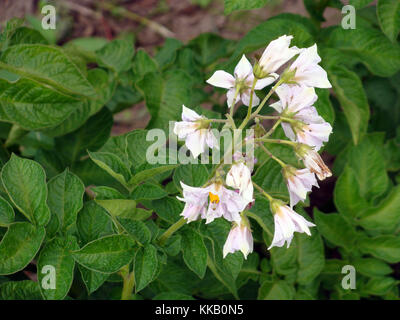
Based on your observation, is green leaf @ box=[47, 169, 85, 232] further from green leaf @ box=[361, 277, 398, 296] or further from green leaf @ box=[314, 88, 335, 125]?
green leaf @ box=[361, 277, 398, 296]

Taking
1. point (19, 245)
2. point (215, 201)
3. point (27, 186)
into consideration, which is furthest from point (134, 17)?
point (215, 201)

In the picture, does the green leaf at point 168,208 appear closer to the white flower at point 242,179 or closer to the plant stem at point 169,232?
the plant stem at point 169,232

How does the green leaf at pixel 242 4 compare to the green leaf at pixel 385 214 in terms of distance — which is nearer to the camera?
the green leaf at pixel 242 4

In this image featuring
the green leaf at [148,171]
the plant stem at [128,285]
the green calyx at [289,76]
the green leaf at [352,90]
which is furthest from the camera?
the green leaf at [352,90]

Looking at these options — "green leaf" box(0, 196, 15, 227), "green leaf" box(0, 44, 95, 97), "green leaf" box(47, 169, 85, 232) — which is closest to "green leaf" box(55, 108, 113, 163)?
"green leaf" box(0, 44, 95, 97)

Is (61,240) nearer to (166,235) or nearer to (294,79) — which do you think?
(166,235)

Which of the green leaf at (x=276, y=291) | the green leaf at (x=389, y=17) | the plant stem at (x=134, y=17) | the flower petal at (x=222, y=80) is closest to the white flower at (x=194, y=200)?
the flower petal at (x=222, y=80)
